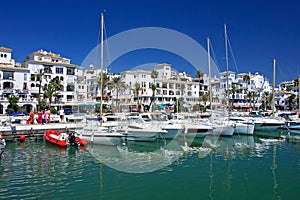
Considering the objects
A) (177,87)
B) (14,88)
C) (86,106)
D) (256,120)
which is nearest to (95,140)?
(86,106)

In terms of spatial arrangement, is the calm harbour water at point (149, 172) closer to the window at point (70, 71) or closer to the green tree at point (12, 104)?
Result: the green tree at point (12, 104)

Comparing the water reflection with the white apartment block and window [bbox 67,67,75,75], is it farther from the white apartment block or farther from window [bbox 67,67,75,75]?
window [bbox 67,67,75,75]

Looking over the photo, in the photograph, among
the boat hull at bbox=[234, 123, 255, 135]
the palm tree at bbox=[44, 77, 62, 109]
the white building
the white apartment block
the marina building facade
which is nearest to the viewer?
the boat hull at bbox=[234, 123, 255, 135]

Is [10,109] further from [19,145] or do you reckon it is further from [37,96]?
[19,145]

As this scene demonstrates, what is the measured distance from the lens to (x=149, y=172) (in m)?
17.3

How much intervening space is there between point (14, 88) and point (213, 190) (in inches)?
2003

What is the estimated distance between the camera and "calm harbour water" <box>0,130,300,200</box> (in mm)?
13508

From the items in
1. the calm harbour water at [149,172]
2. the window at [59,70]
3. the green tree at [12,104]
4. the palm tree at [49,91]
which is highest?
the window at [59,70]

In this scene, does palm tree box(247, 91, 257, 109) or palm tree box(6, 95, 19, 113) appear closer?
palm tree box(6, 95, 19, 113)

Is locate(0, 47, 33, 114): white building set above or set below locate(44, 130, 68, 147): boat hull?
above

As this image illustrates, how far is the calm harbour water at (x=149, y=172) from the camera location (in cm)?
1351

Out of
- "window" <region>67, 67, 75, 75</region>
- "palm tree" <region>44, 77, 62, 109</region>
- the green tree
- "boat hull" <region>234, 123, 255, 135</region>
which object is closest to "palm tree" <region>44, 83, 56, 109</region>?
"palm tree" <region>44, 77, 62, 109</region>

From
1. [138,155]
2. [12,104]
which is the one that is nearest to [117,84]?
[12,104]

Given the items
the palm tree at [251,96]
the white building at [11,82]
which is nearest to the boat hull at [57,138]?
the white building at [11,82]
